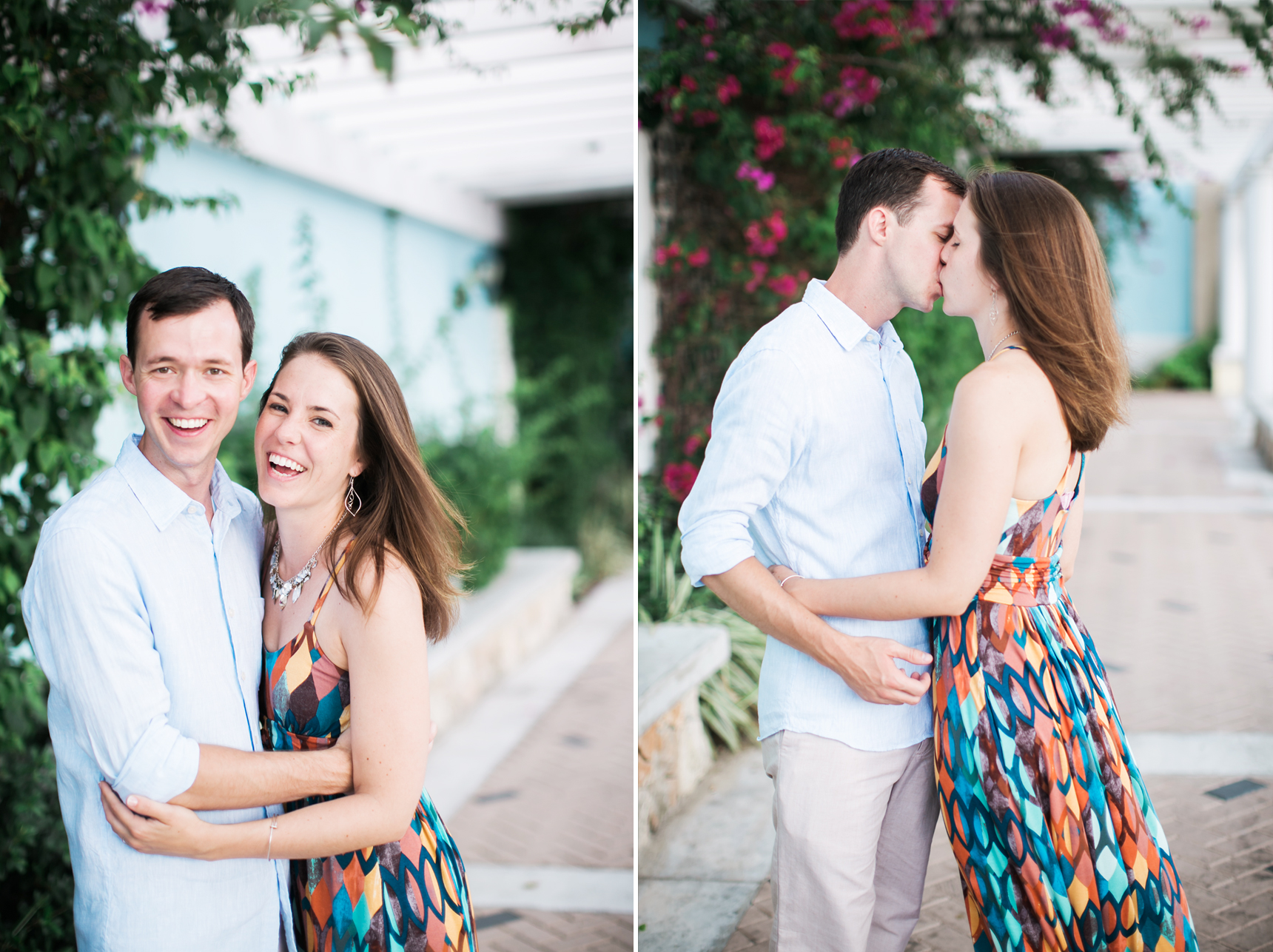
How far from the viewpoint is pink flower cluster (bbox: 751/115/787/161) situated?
4.42m

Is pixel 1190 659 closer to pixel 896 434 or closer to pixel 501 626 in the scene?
pixel 501 626

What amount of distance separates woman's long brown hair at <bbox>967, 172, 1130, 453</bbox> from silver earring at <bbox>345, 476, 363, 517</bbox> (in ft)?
3.87

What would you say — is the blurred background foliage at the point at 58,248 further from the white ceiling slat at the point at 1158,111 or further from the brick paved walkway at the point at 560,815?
the white ceiling slat at the point at 1158,111

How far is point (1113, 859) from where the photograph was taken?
1.59 metres

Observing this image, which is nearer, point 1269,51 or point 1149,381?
point 1269,51

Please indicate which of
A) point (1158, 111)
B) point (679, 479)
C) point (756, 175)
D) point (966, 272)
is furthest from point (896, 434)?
point (1158, 111)

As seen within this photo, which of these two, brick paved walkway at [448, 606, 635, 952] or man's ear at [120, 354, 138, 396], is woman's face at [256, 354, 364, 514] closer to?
man's ear at [120, 354, 138, 396]

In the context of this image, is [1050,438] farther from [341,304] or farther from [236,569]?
[341,304]

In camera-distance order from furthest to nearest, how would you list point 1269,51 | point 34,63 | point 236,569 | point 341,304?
1. point 341,304
2. point 1269,51
3. point 34,63
4. point 236,569

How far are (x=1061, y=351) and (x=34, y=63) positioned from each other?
248cm

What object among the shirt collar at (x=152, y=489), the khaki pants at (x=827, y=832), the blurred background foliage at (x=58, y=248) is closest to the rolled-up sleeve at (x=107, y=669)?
the shirt collar at (x=152, y=489)

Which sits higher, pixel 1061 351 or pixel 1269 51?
pixel 1269 51

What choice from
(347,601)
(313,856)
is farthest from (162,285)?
(313,856)

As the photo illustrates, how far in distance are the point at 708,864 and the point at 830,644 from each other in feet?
6.29
